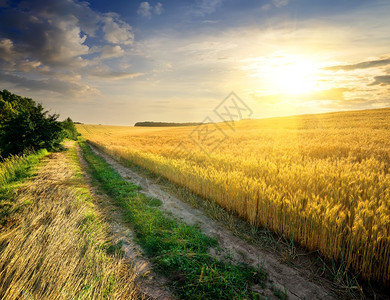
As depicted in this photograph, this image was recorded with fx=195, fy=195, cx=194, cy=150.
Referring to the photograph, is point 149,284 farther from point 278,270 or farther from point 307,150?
point 307,150

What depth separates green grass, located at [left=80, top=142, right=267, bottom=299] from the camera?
3.24 m

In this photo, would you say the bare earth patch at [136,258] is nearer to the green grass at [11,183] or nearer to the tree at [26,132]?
the green grass at [11,183]

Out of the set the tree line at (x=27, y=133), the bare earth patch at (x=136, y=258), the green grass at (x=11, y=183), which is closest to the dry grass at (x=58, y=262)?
the bare earth patch at (x=136, y=258)

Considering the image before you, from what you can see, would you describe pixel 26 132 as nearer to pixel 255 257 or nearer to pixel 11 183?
pixel 11 183

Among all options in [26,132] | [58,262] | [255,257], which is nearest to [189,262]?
[255,257]

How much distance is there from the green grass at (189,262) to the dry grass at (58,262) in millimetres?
756

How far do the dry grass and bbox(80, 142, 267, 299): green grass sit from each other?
0.76 meters

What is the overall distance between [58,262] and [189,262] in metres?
2.26

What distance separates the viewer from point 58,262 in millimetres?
3176

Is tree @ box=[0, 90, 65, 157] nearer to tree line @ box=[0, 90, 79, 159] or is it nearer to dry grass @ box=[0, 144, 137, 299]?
tree line @ box=[0, 90, 79, 159]

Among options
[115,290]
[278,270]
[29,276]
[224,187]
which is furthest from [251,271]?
[29,276]

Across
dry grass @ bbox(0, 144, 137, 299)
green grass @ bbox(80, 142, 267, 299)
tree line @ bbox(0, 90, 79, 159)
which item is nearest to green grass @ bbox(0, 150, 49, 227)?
dry grass @ bbox(0, 144, 137, 299)

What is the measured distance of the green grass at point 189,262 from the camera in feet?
10.6

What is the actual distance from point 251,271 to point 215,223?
2.08 metres
